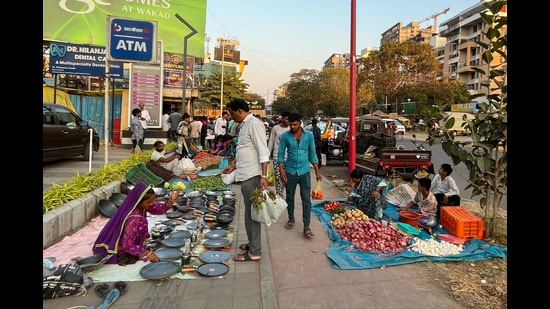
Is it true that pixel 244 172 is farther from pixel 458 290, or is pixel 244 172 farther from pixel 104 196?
pixel 104 196

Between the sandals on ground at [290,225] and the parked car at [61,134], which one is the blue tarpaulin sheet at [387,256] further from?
the parked car at [61,134]

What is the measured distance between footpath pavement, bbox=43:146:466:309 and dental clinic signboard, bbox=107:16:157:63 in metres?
5.23

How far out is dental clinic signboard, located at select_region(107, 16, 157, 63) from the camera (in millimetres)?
7074

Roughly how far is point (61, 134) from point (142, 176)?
11.0 ft

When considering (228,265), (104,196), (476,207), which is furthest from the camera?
(476,207)

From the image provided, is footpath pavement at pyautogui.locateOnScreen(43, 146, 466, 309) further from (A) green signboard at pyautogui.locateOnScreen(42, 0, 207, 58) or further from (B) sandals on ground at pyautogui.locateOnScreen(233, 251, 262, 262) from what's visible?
(A) green signboard at pyautogui.locateOnScreen(42, 0, 207, 58)

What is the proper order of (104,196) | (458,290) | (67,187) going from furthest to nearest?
(104,196) < (67,187) < (458,290)

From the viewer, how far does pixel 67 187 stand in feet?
17.4

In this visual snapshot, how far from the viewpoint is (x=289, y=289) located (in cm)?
358

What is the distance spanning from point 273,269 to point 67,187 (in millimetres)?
3536

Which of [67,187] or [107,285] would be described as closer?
[107,285]

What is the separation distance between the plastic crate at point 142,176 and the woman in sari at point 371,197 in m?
4.31

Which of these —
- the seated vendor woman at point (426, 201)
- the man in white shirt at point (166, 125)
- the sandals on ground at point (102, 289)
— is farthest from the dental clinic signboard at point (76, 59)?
the seated vendor woman at point (426, 201)

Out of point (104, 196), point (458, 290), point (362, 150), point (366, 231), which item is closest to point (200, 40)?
point (362, 150)
